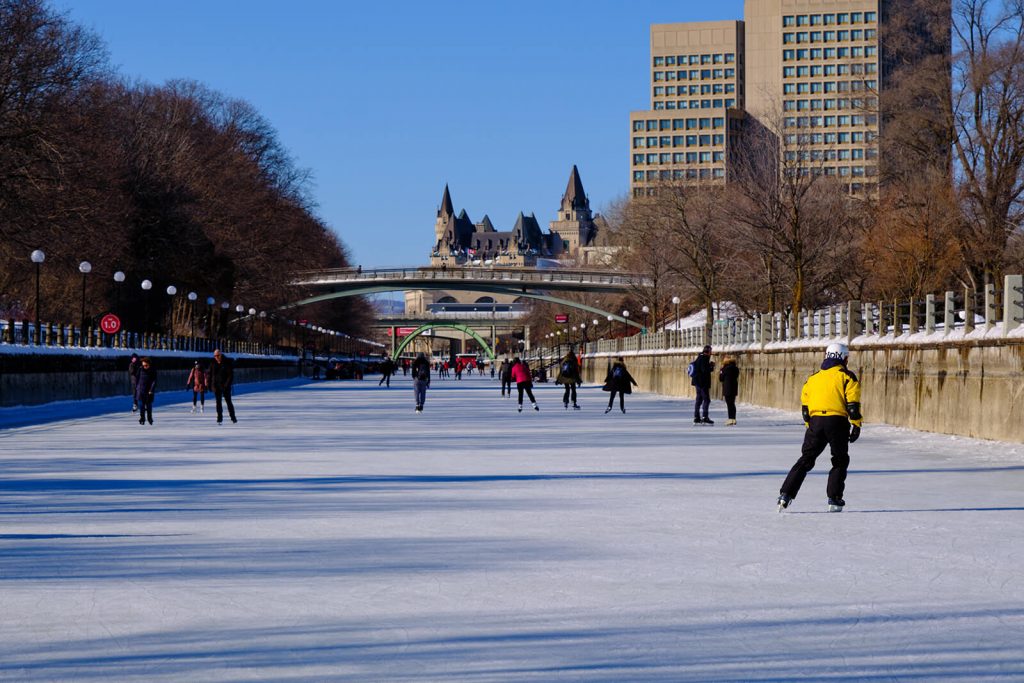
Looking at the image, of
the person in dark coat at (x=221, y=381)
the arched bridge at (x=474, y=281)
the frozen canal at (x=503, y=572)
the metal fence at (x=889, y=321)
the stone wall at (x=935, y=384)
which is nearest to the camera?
the frozen canal at (x=503, y=572)

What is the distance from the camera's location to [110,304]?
63156mm

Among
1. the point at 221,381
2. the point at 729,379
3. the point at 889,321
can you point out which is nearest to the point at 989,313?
the point at 729,379

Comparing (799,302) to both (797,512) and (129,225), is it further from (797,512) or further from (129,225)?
(797,512)

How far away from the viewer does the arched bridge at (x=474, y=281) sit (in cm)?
11150

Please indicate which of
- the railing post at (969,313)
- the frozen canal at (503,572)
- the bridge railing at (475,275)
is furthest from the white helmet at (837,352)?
the bridge railing at (475,275)

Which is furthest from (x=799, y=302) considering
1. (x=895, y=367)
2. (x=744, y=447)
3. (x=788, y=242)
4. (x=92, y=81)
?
(x=744, y=447)

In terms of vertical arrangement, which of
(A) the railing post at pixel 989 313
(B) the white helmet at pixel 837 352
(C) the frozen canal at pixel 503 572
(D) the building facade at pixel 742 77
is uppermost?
(D) the building facade at pixel 742 77

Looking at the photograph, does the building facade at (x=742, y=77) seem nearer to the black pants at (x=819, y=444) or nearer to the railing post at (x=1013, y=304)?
the railing post at (x=1013, y=304)

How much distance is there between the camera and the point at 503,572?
8.87 m

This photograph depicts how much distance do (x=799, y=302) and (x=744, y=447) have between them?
28.1m

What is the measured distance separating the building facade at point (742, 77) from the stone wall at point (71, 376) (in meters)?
120

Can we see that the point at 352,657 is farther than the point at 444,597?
No

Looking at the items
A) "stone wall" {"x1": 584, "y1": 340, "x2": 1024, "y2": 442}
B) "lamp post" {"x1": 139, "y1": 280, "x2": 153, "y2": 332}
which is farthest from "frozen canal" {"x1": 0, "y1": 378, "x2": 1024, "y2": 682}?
"lamp post" {"x1": 139, "y1": 280, "x2": 153, "y2": 332}

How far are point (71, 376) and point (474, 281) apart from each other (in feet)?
253
